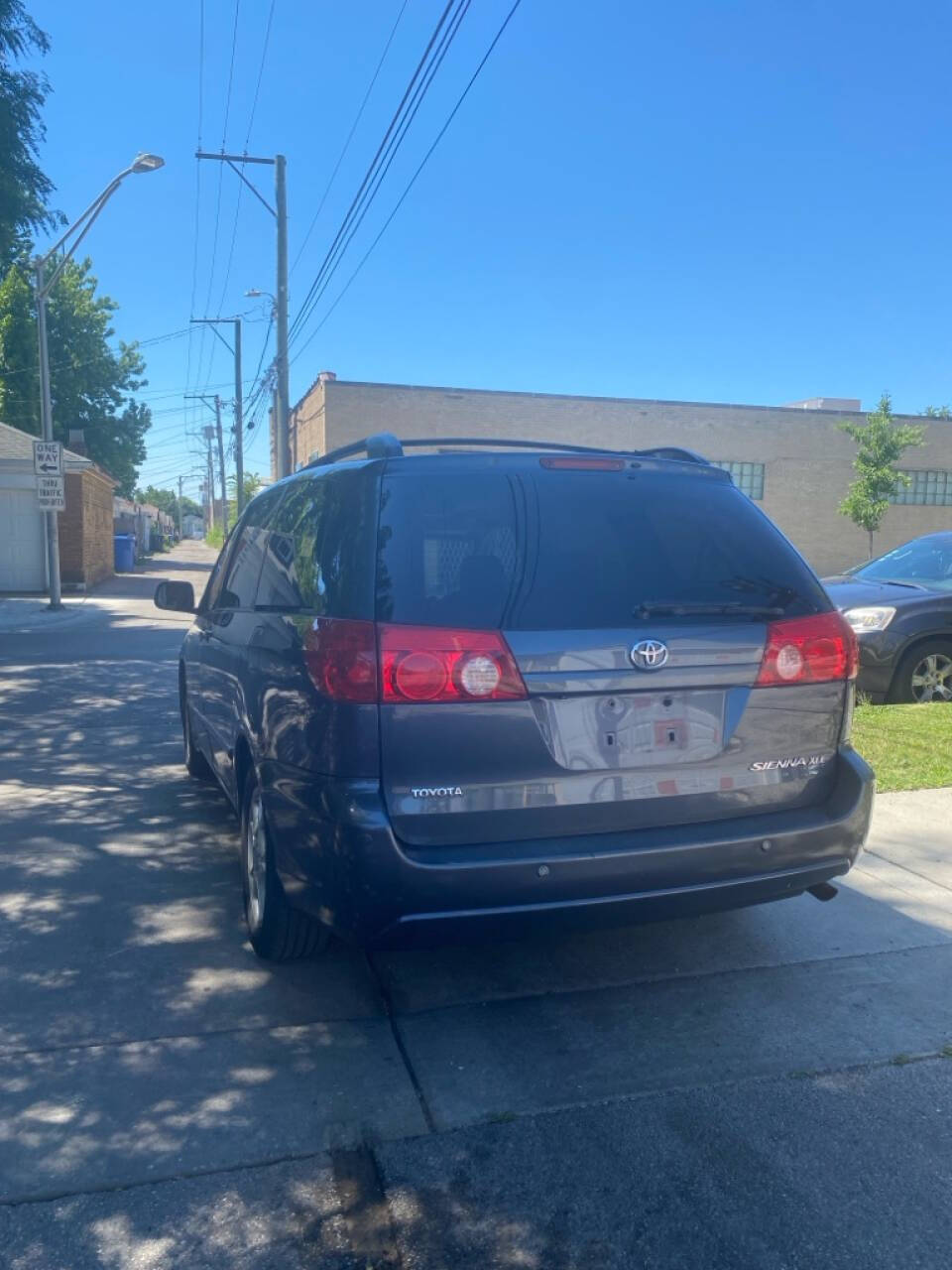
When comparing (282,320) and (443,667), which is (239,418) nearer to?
(282,320)

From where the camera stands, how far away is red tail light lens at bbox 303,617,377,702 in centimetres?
311

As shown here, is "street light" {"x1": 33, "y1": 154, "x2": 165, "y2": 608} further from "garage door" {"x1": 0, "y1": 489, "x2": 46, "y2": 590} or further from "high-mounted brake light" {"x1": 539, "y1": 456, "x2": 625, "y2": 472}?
"high-mounted brake light" {"x1": 539, "y1": 456, "x2": 625, "y2": 472}

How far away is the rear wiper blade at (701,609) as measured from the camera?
11.1ft

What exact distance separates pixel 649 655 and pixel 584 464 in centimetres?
77

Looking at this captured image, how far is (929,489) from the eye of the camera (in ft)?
124

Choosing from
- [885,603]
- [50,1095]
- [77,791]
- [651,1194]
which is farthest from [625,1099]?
[885,603]

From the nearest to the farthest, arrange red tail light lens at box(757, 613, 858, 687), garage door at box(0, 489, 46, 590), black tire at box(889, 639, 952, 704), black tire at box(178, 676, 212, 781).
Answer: red tail light lens at box(757, 613, 858, 687), black tire at box(178, 676, 212, 781), black tire at box(889, 639, 952, 704), garage door at box(0, 489, 46, 590)

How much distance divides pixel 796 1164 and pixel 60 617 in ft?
60.3

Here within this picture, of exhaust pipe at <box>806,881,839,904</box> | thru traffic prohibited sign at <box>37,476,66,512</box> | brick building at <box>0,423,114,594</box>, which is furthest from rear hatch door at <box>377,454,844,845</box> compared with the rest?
brick building at <box>0,423,114,594</box>

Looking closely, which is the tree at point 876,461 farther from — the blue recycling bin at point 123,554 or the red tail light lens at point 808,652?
the red tail light lens at point 808,652

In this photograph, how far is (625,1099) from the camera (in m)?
3.22

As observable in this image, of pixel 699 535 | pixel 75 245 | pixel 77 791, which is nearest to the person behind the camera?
pixel 699 535

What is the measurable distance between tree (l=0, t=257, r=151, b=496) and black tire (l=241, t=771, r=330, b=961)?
37.4 meters

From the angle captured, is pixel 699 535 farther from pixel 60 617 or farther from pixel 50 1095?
pixel 60 617
